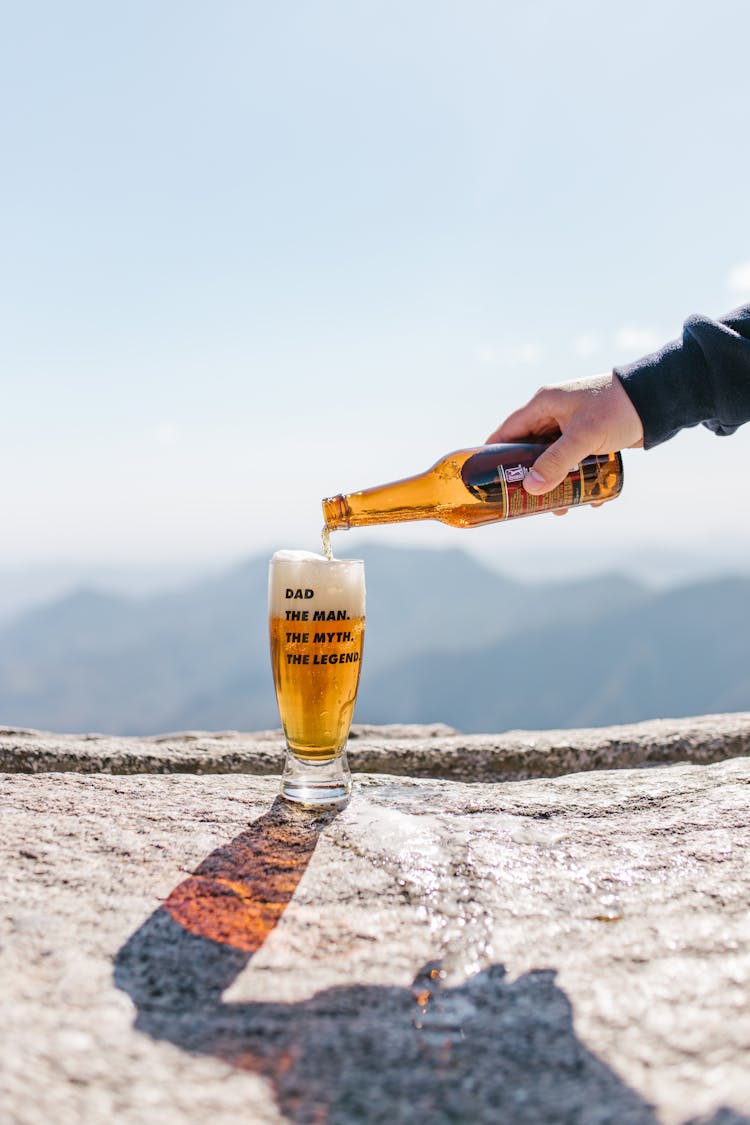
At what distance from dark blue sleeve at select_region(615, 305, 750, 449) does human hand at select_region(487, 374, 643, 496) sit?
0.04 metres

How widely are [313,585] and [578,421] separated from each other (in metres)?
0.73

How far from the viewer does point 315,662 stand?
175cm

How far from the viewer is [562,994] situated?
37.7 inches

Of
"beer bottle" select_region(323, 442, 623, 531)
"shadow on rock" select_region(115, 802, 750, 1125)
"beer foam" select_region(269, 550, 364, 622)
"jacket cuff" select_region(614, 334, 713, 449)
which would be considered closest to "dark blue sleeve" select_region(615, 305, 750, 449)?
"jacket cuff" select_region(614, 334, 713, 449)

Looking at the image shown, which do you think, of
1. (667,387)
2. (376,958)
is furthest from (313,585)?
(667,387)

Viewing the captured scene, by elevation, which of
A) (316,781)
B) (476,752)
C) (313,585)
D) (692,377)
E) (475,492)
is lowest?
(476,752)

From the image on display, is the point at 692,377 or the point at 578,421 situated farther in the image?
the point at 692,377

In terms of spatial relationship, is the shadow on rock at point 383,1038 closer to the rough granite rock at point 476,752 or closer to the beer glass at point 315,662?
the beer glass at point 315,662

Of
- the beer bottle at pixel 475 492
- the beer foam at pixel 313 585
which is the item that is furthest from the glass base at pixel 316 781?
the beer bottle at pixel 475 492

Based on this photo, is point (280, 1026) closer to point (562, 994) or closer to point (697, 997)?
point (562, 994)

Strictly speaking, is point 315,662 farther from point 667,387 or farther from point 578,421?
point 667,387

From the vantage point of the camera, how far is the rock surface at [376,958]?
30.7 inches

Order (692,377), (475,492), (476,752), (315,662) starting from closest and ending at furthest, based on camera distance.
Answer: (315,662) < (692,377) < (475,492) < (476,752)

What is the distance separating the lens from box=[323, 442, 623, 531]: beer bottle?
213cm
